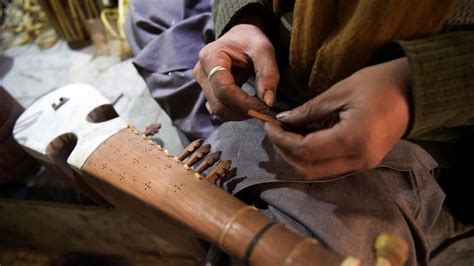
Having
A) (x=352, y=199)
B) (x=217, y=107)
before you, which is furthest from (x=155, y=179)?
(x=352, y=199)

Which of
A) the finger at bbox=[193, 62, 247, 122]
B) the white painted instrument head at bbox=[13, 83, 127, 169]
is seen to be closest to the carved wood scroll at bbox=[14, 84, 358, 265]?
the white painted instrument head at bbox=[13, 83, 127, 169]

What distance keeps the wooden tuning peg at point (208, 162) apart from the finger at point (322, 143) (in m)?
0.24

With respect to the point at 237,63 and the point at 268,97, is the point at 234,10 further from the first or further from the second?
the point at 268,97

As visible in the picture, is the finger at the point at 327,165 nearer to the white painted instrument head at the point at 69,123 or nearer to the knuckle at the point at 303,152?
the knuckle at the point at 303,152

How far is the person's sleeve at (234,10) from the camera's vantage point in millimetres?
909

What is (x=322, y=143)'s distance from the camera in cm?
60

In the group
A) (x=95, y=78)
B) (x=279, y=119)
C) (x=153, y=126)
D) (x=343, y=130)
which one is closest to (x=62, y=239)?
(x=95, y=78)

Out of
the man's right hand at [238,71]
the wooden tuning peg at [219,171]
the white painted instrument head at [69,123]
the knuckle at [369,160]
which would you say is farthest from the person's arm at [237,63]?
the white painted instrument head at [69,123]

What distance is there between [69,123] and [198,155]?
0.54 meters

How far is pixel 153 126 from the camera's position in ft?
3.44

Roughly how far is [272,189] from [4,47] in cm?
231

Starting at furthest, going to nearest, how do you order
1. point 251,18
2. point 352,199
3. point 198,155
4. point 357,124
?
point 251,18 < point 198,155 < point 352,199 < point 357,124

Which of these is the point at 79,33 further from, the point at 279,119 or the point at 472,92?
the point at 472,92

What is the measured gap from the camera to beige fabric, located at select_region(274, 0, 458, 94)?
1.94 feet
